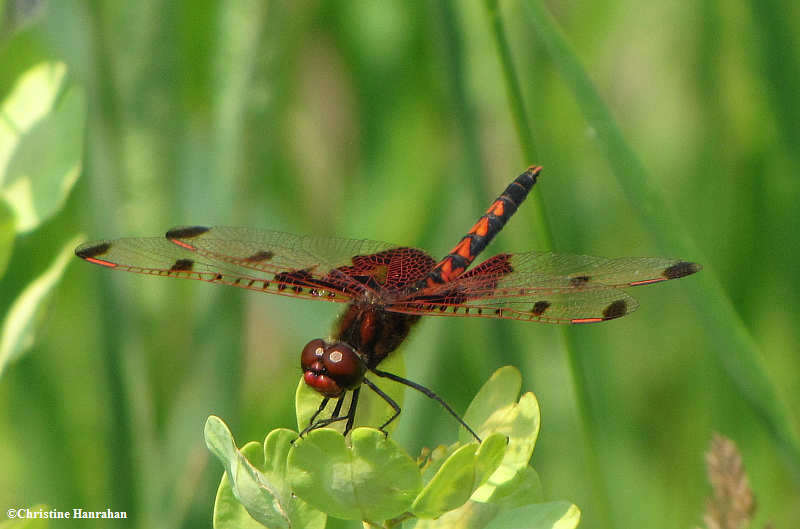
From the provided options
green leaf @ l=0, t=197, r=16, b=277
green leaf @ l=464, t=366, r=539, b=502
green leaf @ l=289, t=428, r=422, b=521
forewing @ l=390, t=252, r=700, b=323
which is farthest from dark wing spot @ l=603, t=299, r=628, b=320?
green leaf @ l=0, t=197, r=16, b=277

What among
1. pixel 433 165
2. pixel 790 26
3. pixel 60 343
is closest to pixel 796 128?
pixel 790 26

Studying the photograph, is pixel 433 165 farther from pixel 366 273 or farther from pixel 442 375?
pixel 366 273

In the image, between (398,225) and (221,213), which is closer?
(221,213)

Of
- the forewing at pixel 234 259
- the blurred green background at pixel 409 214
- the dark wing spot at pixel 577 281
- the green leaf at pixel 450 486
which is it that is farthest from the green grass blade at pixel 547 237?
the green leaf at pixel 450 486

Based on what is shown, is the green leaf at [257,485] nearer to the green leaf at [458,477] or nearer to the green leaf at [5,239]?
the green leaf at [458,477]

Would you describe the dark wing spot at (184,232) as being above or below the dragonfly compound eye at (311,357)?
above

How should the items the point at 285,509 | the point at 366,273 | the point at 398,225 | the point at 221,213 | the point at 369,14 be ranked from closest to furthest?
the point at 285,509, the point at 366,273, the point at 221,213, the point at 398,225, the point at 369,14

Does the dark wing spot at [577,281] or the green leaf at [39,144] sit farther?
the dark wing spot at [577,281]

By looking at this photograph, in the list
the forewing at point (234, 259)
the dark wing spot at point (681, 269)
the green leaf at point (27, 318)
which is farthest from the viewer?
the forewing at point (234, 259)

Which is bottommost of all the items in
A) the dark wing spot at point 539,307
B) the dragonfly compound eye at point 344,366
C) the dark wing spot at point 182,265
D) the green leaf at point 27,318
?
the dragonfly compound eye at point 344,366
